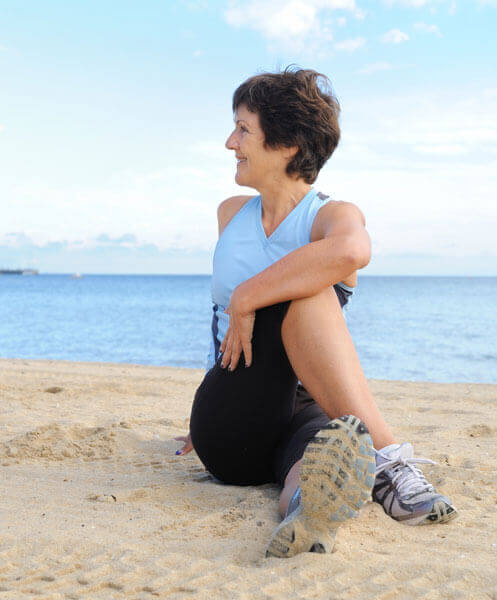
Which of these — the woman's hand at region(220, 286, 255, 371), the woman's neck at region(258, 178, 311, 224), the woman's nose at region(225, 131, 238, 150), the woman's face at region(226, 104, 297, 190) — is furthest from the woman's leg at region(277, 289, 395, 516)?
the woman's nose at region(225, 131, 238, 150)

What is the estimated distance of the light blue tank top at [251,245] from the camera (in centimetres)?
222

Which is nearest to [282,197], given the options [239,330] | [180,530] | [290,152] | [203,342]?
[290,152]

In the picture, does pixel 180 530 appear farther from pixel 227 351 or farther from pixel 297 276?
pixel 297 276

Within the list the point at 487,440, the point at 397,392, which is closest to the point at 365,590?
the point at 487,440

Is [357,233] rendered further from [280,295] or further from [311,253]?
[280,295]

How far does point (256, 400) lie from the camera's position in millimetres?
2064

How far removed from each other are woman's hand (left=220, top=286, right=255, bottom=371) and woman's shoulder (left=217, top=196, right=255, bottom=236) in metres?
0.63

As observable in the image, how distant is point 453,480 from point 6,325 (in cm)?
2099

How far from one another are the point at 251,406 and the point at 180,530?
457 millimetres

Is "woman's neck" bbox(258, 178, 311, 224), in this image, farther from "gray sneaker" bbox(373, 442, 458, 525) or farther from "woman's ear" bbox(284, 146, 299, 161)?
"gray sneaker" bbox(373, 442, 458, 525)

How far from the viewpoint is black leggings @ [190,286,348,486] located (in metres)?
2.02

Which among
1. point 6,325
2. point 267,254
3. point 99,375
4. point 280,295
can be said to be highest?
point 267,254

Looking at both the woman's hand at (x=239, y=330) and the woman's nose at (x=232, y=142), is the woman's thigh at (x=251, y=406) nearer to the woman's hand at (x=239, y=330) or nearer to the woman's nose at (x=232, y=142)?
the woman's hand at (x=239, y=330)

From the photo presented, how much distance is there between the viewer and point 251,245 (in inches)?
89.0
